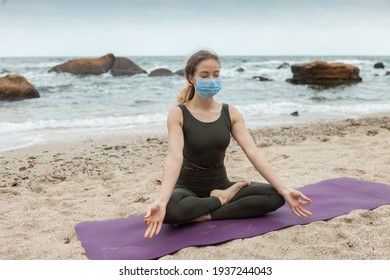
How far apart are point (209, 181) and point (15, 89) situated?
14.2 m

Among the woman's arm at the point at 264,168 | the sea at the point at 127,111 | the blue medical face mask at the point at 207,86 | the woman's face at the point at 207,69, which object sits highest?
the woman's face at the point at 207,69

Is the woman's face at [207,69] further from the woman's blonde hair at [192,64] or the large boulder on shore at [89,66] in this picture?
the large boulder on shore at [89,66]

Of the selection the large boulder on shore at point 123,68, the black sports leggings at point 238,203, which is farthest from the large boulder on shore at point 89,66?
the black sports leggings at point 238,203

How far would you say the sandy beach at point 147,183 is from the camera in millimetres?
3275

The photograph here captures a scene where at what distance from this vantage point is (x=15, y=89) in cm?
1619

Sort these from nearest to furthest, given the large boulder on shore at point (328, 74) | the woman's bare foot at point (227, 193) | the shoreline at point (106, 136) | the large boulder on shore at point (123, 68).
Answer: the woman's bare foot at point (227, 193) < the shoreline at point (106, 136) < the large boulder on shore at point (328, 74) < the large boulder on shore at point (123, 68)

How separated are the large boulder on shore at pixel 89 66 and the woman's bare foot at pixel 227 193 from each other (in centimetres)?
2809

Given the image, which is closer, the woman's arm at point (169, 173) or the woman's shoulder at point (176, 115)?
the woman's arm at point (169, 173)

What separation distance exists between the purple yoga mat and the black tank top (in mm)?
388

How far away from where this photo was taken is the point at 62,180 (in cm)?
562

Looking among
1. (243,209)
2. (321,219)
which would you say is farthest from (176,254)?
(321,219)

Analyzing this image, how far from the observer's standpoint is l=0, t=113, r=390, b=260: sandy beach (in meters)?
3.28

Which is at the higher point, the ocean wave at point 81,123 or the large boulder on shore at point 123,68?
the large boulder on shore at point 123,68
